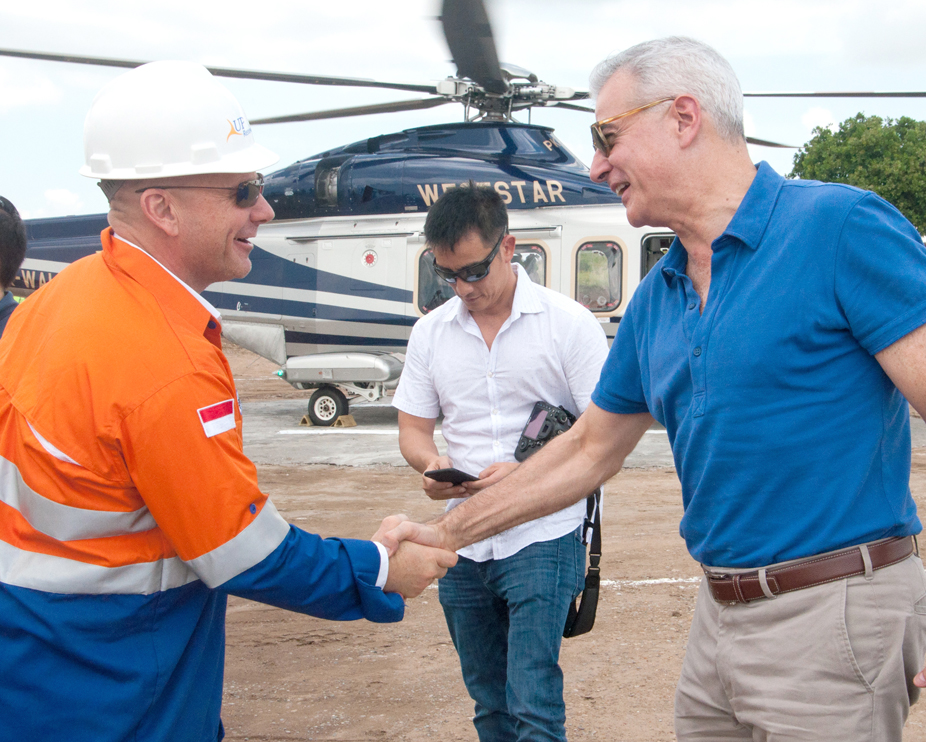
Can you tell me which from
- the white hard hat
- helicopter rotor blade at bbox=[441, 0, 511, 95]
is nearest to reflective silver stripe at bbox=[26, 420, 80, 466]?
the white hard hat

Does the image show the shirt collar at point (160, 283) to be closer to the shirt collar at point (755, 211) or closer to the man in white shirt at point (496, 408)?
the shirt collar at point (755, 211)

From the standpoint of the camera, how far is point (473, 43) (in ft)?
30.3

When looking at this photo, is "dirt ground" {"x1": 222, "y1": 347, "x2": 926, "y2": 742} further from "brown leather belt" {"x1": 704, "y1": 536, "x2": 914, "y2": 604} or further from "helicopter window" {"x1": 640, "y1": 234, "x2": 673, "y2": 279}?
"helicopter window" {"x1": 640, "y1": 234, "x2": 673, "y2": 279}

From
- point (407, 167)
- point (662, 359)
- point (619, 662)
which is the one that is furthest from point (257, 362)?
point (662, 359)

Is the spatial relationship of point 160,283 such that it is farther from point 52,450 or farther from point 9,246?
point 9,246

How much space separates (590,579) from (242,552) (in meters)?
1.66

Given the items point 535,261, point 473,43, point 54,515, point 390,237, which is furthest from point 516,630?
point 390,237

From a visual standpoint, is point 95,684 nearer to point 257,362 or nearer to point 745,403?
point 745,403

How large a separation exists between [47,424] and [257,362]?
30.7 meters

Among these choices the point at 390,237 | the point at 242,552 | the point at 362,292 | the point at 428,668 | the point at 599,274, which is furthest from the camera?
the point at 362,292

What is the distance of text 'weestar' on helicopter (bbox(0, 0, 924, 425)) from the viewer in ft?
35.3

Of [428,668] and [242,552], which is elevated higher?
[242,552]

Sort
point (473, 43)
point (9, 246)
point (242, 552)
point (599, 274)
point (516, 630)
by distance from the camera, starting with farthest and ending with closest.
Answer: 1. point (599, 274)
2. point (473, 43)
3. point (9, 246)
4. point (516, 630)
5. point (242, 552)

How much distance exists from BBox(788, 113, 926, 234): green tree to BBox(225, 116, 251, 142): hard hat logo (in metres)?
41.1
